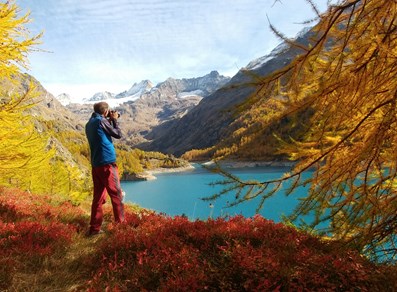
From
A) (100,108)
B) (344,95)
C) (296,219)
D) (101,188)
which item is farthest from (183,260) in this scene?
(100,108)

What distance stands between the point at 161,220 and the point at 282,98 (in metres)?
4.09

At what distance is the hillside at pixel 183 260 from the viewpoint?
390 centimetres

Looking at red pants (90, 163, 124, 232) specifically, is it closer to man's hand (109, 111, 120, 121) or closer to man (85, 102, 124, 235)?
man (85, 102, 124, 235)

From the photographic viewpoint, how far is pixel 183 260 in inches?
178

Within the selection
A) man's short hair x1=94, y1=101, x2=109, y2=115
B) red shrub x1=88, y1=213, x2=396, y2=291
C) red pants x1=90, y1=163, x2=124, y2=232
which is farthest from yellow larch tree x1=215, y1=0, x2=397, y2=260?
man's short hair x1=94, y1=101, x2=109, y2=115

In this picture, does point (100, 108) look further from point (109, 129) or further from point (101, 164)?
point (101, 164)

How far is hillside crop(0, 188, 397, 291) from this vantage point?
12.8 ft

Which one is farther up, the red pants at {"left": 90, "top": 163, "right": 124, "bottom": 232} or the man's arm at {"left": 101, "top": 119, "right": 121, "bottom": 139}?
the man's arm at {"left": 101, "top": 119, "right": 121, "bottom": 139}

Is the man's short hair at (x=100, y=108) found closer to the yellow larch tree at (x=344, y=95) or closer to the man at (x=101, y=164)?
the man at (x=101, y=164)

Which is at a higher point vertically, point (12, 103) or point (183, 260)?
point (12, 103)

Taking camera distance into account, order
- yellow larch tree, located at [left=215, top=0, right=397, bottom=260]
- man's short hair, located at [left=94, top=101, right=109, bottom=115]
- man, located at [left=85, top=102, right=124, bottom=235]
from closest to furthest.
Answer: yellow larch tree, located at [left=215, top=0, right=397, bottom=260], man, located at [left=85, top=102, right=124, bottom=235], man's short hair, located at [left=94, top=101, right=109, bottom=115]

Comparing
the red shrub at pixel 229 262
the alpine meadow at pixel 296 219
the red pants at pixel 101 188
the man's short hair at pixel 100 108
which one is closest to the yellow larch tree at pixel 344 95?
the alpine meadow at pixel 296 219

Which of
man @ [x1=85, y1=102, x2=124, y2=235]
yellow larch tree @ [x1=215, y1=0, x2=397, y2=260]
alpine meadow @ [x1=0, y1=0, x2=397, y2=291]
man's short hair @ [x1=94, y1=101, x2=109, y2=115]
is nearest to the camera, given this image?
yellow larch tree @ [x1=215, y1=0, x2=397, y2=260]

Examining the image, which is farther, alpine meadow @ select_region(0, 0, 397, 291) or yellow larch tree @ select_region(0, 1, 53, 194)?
yellow larch tree @ select_region(0, 1, 53, 194)
